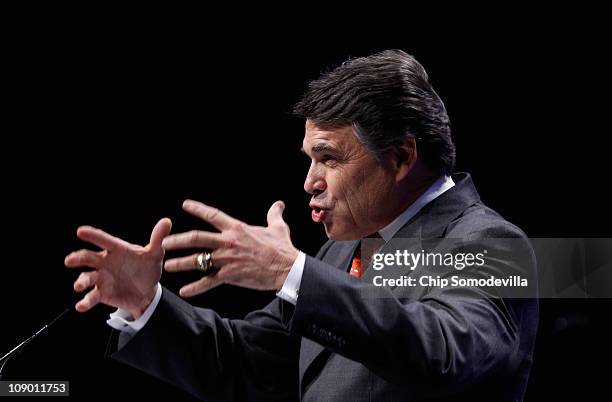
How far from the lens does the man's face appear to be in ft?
7.30

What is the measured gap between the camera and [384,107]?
2236 mm

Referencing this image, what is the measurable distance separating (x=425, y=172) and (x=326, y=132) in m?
0.30

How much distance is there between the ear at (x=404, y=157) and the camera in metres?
2.25

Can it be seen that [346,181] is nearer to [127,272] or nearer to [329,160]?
[329,160]

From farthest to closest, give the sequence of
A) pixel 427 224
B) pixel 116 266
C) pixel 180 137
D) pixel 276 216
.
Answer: pixel 180 137 < pixel 427 224 < pixel 116 266 < pixel 276 216

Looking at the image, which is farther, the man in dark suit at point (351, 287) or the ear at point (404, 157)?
the ear at point (404, 157)

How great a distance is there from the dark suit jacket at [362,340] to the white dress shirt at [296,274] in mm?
15

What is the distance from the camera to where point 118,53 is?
3564 mm

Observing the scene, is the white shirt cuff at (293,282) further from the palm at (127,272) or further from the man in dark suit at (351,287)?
the palm at (127,272)

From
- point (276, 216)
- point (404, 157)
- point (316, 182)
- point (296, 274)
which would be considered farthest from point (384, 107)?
point (296, 274)

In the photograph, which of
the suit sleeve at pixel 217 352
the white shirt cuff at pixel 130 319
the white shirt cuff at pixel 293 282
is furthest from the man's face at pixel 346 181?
the white shirt cuff at pixel 293 282

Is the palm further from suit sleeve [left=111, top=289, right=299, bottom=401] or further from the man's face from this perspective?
the man's face

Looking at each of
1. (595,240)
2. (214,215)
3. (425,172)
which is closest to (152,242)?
(214,215)

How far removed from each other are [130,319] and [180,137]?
1.69 m
